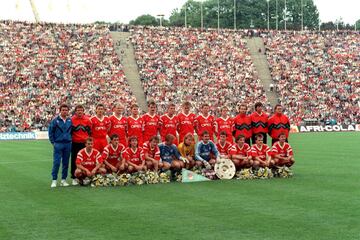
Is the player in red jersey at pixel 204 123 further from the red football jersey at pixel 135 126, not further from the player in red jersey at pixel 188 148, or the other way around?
the red football jersey at pixel 135 126

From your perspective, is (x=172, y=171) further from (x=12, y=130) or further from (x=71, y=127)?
(x=12, y=130)

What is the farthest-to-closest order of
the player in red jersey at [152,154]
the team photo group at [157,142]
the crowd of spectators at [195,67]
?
1. the crowd of spectators at [195,67]
2. the player in red jersey at [152,154]
3. the team photo group at [157,142]

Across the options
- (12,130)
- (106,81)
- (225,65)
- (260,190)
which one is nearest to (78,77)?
(106,81)

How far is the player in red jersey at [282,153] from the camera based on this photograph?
49.0 feet

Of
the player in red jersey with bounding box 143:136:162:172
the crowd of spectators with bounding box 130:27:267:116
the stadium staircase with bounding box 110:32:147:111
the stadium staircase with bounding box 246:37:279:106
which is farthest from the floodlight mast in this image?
the player in red jersey with bounding box 143:136:162:172

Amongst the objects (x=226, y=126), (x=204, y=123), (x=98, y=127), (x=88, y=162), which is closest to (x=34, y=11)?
(x=204, y=123)

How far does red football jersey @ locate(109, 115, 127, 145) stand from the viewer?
15.1 m

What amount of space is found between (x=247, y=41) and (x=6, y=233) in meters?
52.0

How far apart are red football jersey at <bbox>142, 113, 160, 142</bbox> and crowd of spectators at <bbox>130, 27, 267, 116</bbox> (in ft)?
103

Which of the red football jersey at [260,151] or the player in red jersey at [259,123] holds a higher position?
the player in red jersey at [259,123]

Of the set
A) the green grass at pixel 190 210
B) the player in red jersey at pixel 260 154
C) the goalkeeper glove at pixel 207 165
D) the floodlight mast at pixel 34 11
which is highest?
the floodlight mast at pixel 34 11

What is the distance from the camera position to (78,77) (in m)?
48.6

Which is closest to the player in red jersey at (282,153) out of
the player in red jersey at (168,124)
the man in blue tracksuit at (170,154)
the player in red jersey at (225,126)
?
the player in red jersey at (225,126)

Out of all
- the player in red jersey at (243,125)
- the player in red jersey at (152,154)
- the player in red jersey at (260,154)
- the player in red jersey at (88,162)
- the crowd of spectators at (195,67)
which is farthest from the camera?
the crowd of spectators at (195,67)
